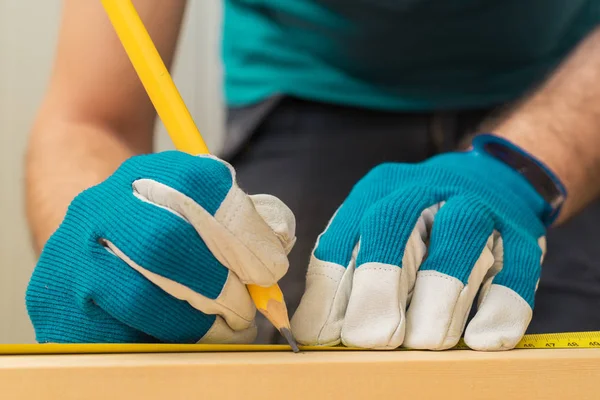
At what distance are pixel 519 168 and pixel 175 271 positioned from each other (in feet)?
1.30

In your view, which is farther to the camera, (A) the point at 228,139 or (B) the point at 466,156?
(A) the point at 228,139

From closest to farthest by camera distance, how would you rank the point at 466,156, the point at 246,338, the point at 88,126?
the point at 246,338 < the point at 466,156 < the point at 88,126

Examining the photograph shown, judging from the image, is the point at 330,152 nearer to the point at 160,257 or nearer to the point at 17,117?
the point at 160,257

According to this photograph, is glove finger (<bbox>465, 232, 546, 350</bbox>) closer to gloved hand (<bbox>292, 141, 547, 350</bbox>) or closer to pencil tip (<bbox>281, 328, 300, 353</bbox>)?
gloved hand (<bbox>292, 141, 547, 350</bbox>)

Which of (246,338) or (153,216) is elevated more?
(153,216)

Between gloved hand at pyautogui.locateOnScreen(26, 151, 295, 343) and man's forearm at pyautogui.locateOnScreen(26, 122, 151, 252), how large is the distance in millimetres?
214

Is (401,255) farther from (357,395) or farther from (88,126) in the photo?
(88,126)

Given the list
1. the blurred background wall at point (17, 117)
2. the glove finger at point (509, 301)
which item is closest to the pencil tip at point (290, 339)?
the glove finger at point (509, 301)

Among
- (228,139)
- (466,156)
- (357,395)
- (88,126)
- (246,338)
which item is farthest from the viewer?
(228,139)

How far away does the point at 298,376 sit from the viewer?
0.35m

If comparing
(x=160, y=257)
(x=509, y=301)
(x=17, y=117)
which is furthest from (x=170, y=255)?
(x=17, y=117)

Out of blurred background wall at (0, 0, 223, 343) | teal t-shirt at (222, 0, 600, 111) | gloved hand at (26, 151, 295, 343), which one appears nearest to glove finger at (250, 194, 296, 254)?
gloved hand at (26, 151, 295, 343)

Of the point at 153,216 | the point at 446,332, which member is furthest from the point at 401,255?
the point at 153,216

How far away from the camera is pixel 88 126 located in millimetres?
750
